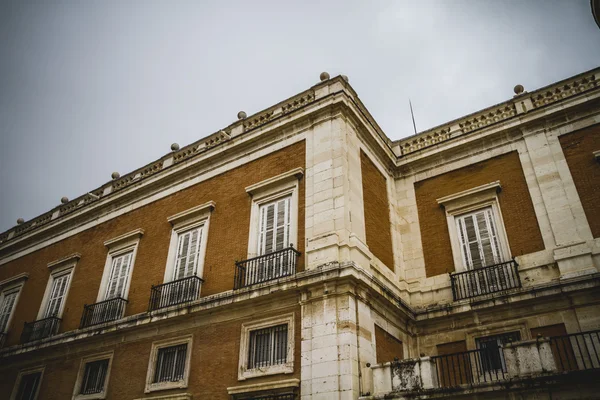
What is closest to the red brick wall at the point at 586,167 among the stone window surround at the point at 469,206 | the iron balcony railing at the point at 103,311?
the stone window surround at the point at 469,206

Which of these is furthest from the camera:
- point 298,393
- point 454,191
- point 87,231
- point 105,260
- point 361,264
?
point 87,231

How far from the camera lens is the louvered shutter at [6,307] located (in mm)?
18798

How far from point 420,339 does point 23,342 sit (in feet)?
43.2

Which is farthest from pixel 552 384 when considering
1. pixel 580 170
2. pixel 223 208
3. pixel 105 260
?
pixel 105 260

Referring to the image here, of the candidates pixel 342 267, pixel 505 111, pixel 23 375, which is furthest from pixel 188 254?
pixel 505 111

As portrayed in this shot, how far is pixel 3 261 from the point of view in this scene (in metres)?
21.3

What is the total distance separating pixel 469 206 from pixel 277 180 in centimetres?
525

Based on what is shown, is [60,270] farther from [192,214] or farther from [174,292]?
[174,292]

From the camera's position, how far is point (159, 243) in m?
15.5

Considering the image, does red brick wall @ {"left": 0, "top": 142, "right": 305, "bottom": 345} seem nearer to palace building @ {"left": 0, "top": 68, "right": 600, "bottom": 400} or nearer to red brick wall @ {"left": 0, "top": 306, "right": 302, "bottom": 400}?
palace building @ {"left": 0, "top": 68, "right": 600, "bottom": 400}

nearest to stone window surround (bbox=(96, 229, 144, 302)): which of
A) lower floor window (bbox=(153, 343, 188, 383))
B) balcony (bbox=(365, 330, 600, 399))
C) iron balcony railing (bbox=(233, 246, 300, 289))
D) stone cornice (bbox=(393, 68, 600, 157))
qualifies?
lower floor window (bbox=(153, 343, 188, 383))

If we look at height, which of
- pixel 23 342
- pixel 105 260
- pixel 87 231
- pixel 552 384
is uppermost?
pixel 87 231

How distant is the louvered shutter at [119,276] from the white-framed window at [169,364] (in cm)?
305

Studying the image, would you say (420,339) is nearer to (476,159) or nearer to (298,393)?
(298,393)
